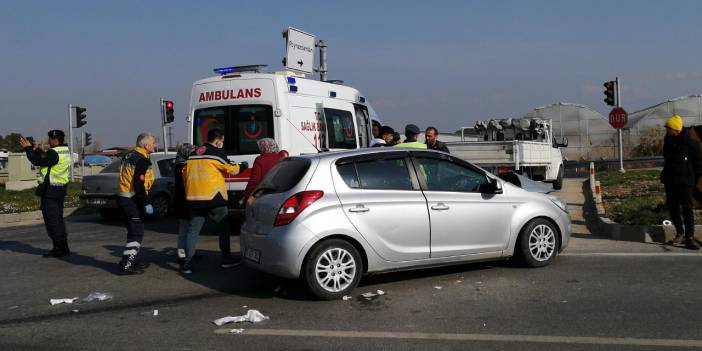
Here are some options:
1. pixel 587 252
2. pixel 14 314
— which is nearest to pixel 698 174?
pixel 587 252

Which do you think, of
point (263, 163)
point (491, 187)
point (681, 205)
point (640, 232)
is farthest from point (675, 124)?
point (263, 163)

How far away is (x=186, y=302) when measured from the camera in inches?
→ 242

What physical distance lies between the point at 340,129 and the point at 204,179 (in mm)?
5077

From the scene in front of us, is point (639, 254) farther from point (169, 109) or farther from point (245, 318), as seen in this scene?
point (169, 109)

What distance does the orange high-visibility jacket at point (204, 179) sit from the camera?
288 inches

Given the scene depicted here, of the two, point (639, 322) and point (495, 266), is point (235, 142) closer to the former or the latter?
point (495, 266)

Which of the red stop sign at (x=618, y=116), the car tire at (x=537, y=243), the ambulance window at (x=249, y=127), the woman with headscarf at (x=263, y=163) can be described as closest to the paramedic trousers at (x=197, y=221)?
the woman with headscarf at (x=263, y=163)

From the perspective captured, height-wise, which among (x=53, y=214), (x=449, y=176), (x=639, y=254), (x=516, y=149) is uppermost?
(x=516, y=149)

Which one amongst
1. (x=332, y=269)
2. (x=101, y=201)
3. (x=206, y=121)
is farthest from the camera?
(x=101, y=201)

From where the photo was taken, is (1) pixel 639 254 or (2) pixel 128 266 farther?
(1) pixel 639 254

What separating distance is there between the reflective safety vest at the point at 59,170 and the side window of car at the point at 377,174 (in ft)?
15.5

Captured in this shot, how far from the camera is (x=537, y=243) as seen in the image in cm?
711

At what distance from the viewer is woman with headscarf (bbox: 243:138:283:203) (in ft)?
25.5

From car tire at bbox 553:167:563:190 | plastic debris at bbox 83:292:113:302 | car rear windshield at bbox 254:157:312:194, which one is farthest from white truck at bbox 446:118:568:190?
plastic debris at bbox 83:292:113:302
